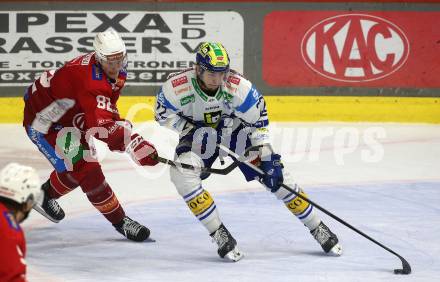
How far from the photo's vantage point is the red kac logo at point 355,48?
9.52 m

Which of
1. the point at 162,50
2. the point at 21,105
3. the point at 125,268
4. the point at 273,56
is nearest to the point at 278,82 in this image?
the point at 273,56

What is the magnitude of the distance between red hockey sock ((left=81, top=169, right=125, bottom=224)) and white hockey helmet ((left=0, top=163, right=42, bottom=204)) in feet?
7.67

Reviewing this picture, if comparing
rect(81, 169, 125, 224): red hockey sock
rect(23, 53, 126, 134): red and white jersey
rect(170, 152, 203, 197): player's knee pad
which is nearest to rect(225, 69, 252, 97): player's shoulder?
rect(170, 152, 203, 197): player's knee pad

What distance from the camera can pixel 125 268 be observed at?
5.64 metres

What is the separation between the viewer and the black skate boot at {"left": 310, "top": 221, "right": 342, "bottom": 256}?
5.87 m

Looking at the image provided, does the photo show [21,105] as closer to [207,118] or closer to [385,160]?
[385,160]

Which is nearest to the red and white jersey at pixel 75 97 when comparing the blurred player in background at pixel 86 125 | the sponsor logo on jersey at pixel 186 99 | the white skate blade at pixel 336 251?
the blurred player in background at pixel 86 125

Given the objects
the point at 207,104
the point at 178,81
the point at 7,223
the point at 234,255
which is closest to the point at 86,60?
the point at 178,81

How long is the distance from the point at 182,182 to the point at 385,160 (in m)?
3.10

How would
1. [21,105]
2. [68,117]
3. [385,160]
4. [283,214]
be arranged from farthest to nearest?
[21,105], [385,160], [283,214], [68,117]

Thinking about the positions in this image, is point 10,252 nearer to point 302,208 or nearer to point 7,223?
point 7,223

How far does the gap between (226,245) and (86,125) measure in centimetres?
120

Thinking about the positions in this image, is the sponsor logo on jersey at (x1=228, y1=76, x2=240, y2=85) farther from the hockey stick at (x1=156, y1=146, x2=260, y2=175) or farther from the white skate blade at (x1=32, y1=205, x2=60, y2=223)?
the white skate blade at (x1=32, y1=205, x2=60, y2=223)

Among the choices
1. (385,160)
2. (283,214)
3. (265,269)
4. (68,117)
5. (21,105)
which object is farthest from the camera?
(21,105)
